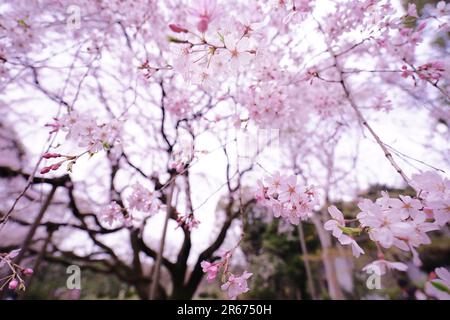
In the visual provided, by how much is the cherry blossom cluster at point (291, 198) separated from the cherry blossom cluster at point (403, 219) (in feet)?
1.33

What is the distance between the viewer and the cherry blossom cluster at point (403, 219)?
1.00 metres

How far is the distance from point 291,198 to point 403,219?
62cm

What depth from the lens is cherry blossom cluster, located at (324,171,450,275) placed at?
999 millimetres

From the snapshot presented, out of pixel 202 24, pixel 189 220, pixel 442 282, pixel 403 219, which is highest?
pixel 202 24

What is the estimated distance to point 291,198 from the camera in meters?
1.58

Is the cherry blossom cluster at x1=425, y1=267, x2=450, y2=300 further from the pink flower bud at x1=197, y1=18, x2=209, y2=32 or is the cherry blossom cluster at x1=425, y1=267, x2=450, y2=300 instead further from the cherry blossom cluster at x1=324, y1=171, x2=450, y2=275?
the pink flower bud at x1=197, y1=18, x2=209, y2=32

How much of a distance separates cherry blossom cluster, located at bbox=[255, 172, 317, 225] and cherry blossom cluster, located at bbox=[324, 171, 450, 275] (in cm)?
41

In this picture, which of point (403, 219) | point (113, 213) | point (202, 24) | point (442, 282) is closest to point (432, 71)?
point (403, 219)

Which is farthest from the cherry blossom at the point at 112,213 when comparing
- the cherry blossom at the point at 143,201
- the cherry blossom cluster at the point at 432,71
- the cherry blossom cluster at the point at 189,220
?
the cherry blossom cluster at the point at 432,71

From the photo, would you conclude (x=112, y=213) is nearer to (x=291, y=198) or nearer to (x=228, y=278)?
(x=228, y=278)

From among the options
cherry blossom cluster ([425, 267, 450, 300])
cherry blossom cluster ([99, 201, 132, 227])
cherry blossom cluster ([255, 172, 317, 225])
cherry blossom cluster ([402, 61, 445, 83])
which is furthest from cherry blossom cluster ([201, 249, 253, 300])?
cherry blossom cluster ([402, 61, 445, 83])

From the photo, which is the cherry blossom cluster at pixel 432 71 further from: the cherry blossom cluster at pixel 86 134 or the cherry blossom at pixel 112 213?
the cherry blossom at pixel 112 213
